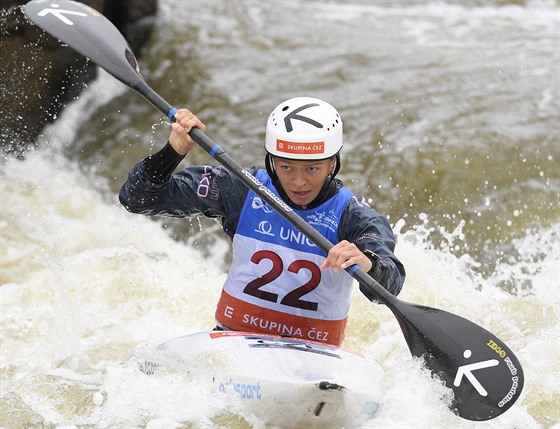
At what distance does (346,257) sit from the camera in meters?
3.59

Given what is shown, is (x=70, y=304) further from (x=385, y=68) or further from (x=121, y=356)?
(x=385, y=68)

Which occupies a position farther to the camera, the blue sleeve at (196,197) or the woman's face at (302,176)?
the blue sleeve at (196,197)

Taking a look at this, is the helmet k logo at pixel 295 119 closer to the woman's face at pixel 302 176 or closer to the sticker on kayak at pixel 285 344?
the woman's face at pixel 302 176

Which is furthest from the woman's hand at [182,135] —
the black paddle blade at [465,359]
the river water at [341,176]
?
the black paddle blade at [465,359]

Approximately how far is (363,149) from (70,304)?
3005mm

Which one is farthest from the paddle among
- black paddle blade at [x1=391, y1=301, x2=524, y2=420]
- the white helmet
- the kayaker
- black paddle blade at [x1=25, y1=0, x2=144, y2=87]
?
black paddle blade at [x1=25, y1=0, x2=144, y2=87]

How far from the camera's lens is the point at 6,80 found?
719 centimetres

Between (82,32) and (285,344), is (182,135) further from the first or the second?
(82,32)

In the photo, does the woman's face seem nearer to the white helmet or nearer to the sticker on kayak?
the white helmet

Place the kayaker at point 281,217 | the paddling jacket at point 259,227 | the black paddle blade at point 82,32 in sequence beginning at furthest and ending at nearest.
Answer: the black paddle blade at point 82,32
the paddling jacket at point 259,227
the kayaker at point 281,217

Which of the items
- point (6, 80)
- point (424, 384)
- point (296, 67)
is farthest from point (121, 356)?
point (296, 67)

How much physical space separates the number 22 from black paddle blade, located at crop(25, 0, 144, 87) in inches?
57.1

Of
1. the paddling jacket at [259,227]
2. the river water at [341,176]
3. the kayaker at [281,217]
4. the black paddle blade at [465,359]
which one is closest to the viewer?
the black paddle blade at [465,359]

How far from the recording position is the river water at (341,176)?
4.50m
